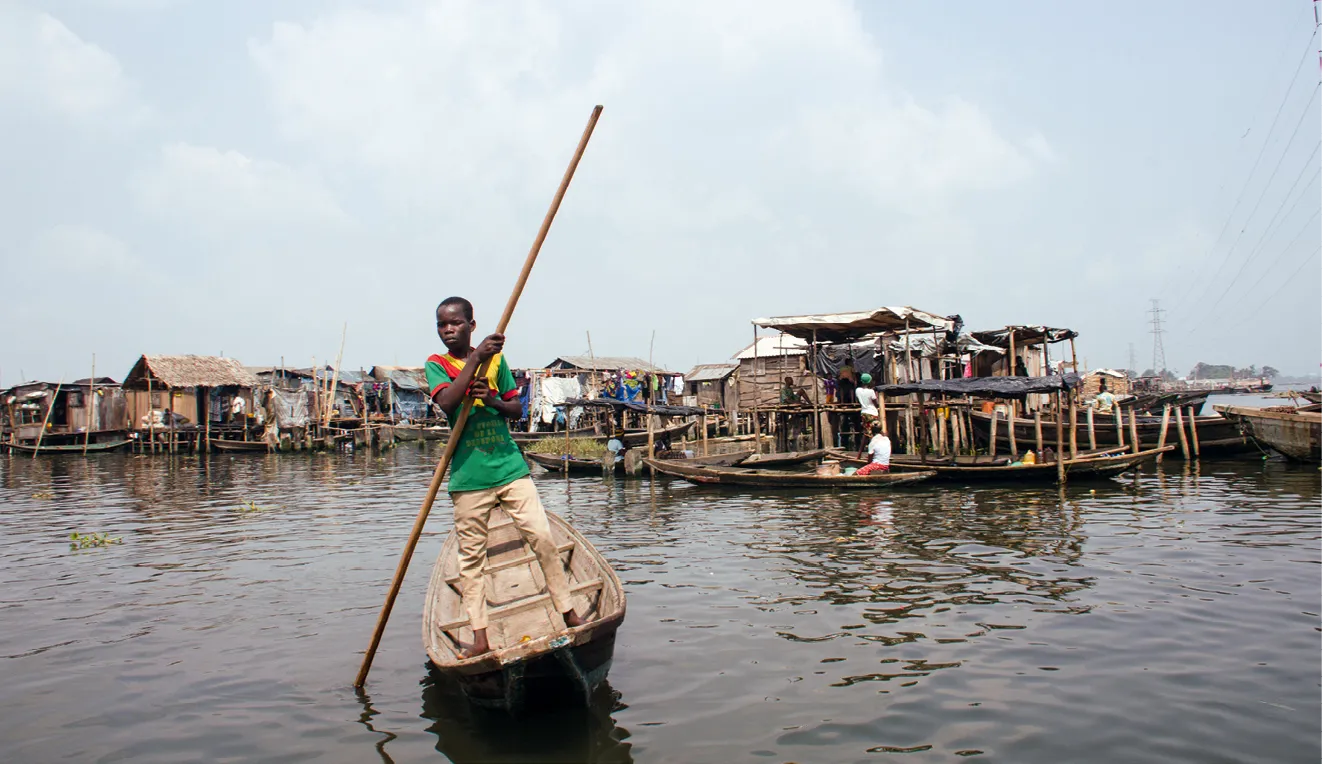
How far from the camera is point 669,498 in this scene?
15.8m

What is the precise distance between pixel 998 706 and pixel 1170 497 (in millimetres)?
11002

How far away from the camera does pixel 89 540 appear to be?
11.4 metres

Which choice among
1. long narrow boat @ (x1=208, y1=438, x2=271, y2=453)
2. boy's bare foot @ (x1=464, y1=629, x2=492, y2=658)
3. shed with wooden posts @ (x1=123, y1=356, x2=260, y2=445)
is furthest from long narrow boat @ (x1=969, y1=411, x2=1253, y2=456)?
shed with wooden posts @ (x1=123, y1=356, x2=260, y2=445)

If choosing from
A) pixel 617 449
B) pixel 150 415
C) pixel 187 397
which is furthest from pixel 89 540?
pixel 187 397

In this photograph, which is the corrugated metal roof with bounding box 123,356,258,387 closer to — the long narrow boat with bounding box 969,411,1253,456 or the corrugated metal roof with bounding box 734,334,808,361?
the corrugated metal roof with bounding box 734,334,808,361

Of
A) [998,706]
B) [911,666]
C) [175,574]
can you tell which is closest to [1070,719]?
[998,706]

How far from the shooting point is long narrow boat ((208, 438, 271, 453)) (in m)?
31.2

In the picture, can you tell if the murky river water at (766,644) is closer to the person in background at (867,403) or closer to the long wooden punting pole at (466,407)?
the long wooden punting pole at (466,407)

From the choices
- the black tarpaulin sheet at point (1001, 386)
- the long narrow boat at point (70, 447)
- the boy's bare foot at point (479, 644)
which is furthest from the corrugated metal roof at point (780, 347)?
the long narrow boat at point (70, 447)

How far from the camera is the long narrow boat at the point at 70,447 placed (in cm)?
3037

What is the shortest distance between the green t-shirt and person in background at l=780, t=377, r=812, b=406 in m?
18.4

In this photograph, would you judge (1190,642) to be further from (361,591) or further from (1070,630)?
(361,591)

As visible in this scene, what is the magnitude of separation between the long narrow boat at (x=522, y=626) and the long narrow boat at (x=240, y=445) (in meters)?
28.3

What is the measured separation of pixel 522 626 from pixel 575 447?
2007cm
